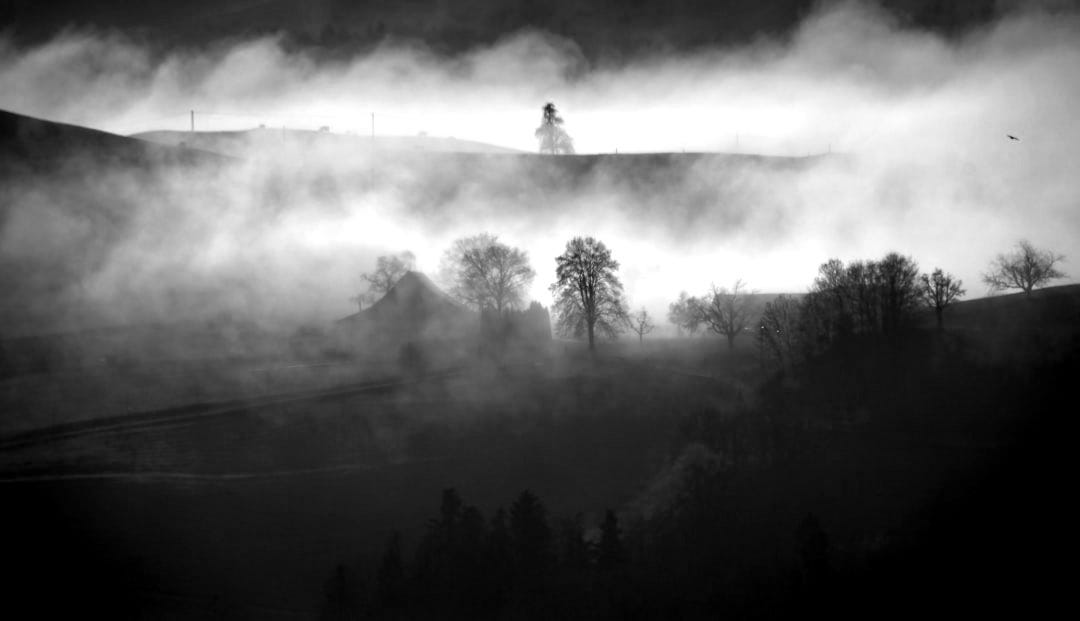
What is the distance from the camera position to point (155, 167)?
65062mm

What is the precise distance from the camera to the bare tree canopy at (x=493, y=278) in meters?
48.5

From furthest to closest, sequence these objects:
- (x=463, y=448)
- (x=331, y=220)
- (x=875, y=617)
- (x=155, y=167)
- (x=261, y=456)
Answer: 1. (x=331, y=220)
2. (x=155, y=167)
3. (x=463, y=448)
4. (x=261, y=456)
5. (x=875, y=617)

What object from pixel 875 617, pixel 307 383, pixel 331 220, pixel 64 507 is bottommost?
pixel 875 617

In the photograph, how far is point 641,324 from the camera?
5112 cm

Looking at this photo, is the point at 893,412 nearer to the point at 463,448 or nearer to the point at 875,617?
the point at 875,617

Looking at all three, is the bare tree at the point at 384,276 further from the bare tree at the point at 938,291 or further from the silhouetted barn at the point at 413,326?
the bare tree at the point at 938,291

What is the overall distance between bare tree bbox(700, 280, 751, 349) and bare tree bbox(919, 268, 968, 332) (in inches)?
414

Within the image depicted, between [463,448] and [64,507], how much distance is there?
51.3ft

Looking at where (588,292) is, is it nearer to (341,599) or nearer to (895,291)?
(895,291)

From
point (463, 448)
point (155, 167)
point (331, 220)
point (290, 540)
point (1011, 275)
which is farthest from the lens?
A: point (331, 220)

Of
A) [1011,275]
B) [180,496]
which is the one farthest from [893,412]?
[180,496]

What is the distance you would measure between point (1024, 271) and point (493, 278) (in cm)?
3649

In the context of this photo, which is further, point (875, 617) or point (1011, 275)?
point (1011, 275)

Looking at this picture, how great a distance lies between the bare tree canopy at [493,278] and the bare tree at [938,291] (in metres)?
25.5
